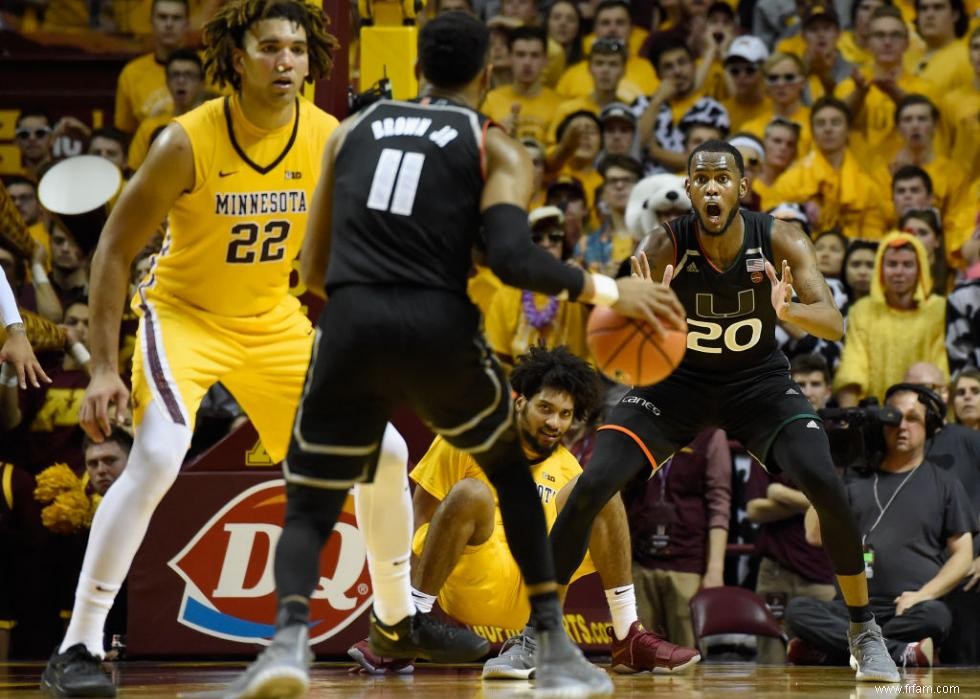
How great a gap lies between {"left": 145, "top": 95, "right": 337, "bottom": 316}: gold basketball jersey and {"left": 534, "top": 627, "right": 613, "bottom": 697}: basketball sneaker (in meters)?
1.69

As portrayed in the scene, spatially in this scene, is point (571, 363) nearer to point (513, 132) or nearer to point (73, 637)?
point (73, 637)

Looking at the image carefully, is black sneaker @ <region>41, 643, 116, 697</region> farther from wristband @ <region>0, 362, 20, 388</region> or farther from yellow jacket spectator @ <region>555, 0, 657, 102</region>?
yellow jacket spectator @ <region>555, 0, 657, 102</region>

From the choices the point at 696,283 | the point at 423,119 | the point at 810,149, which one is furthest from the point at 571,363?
the point at 810,149

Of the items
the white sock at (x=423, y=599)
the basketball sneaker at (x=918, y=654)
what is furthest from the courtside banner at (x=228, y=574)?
the basketball sneaker at (x=918, y=654)

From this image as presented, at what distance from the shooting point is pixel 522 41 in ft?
37.5

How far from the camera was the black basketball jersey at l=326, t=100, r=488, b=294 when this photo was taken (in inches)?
166

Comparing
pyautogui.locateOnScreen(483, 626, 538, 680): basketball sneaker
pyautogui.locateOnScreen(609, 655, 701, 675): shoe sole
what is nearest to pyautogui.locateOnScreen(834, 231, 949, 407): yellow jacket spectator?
pyautogui.locateOnScreen(609, 655, 701, 675): shoe sole

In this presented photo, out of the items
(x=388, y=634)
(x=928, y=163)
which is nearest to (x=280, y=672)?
(x=388, y=634)

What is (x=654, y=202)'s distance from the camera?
9195 millimetres

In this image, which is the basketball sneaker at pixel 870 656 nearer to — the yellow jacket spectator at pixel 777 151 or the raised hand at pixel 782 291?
the raised hand at pixel 782 291

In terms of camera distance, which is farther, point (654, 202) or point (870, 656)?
point (654, 202)

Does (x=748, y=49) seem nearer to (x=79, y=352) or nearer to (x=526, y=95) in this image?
(x=526, y=95)

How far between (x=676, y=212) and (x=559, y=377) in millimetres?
2650

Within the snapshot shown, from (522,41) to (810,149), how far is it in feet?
7.87
